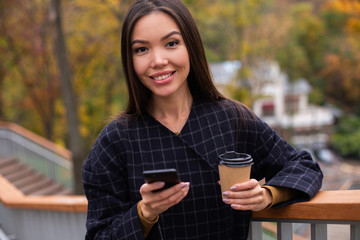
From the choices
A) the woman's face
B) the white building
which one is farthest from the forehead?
the white building

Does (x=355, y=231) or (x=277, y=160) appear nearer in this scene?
(x=355, y=231)

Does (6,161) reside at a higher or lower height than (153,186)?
lower

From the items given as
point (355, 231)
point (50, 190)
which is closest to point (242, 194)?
point (355, 231)

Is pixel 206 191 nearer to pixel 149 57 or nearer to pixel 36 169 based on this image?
pixel 149 57

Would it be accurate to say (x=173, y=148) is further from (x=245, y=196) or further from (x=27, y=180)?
(x=27, y=180)

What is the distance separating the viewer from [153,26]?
121 centimetres

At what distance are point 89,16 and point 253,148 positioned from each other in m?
11.3

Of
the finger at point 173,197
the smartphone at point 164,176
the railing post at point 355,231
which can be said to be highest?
the smartphone at point 164,176

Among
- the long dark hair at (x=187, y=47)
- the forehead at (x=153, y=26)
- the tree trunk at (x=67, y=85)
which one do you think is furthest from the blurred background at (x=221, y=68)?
the forehead at (x=153, y=26)

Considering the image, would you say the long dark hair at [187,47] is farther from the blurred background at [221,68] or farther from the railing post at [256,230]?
the railing post at [256,230]

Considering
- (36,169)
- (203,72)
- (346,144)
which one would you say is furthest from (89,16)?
(346,144)

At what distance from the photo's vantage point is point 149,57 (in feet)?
4.03

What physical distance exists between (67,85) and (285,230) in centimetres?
707

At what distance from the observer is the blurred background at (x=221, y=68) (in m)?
10.1
